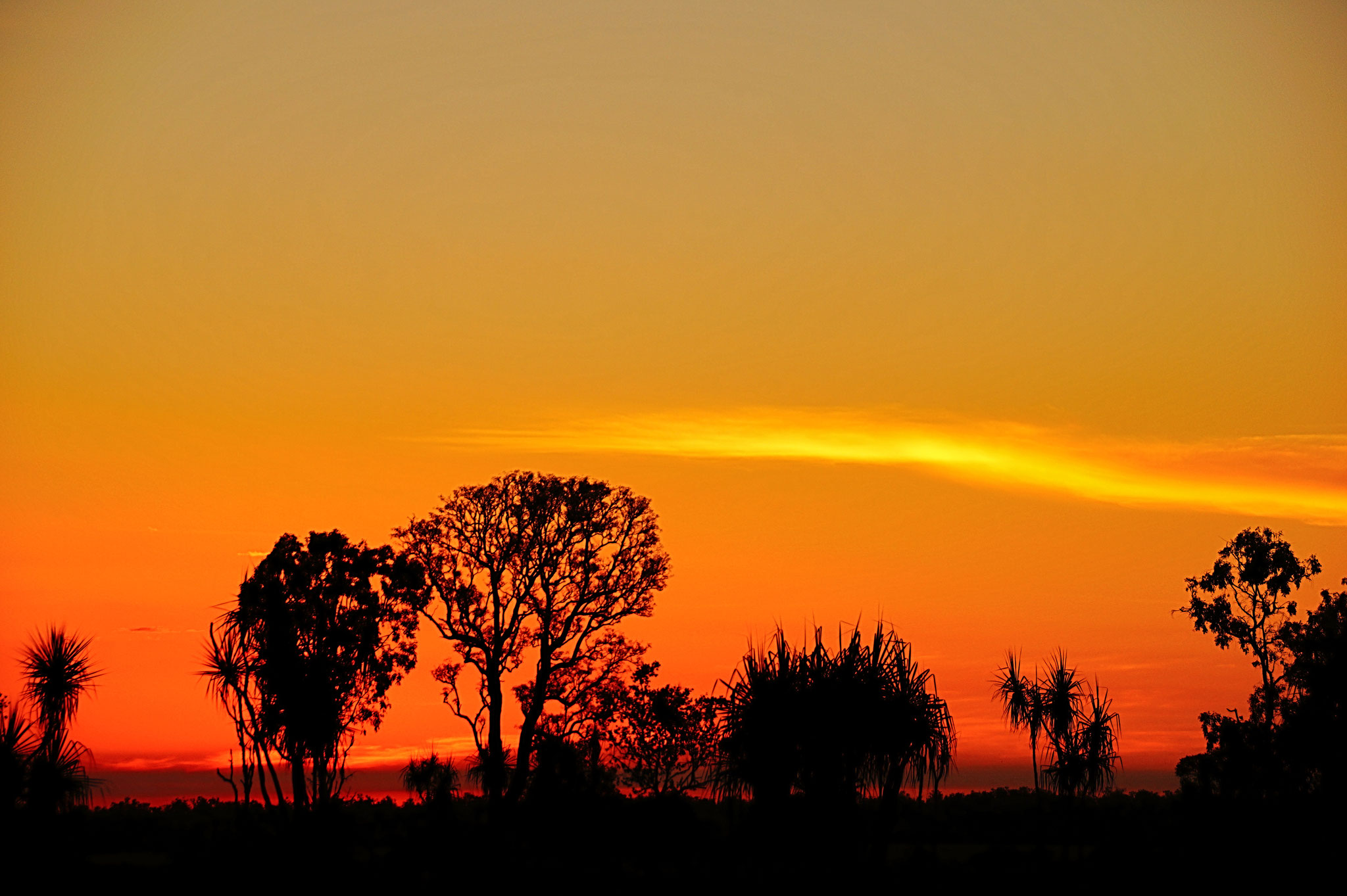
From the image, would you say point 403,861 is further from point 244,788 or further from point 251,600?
point 251,600

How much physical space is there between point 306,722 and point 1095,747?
28.9m

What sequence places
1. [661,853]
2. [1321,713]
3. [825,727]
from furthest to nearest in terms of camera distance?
[1321,713] → [661,853] → [825,727]

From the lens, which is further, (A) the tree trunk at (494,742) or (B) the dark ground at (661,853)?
(A) the tree trunk at (494,742)

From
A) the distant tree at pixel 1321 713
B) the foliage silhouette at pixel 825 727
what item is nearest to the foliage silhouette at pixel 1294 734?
the distant tree at pixel 1321 713

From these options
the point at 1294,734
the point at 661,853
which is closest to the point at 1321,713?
the point at 1294,734

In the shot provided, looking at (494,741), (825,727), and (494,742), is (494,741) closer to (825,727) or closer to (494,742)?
(494,742)

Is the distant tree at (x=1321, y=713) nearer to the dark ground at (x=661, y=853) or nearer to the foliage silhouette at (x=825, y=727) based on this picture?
the dark ground at (x=661, y=853)

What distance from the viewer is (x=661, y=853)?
1564 inches

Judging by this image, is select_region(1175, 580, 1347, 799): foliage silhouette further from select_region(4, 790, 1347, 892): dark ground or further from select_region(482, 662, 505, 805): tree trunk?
select_region(482, 662, 505, 805): tree trunk

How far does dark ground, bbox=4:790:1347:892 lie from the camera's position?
3183cm

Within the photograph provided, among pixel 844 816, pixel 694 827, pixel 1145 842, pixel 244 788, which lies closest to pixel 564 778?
pixel 694 827

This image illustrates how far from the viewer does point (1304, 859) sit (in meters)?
34.4

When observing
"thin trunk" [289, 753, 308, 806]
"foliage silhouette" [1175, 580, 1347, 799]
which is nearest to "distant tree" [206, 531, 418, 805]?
"thin trunk" [289, 753, 308, 806]

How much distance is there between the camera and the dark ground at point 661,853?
104 ft
